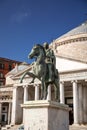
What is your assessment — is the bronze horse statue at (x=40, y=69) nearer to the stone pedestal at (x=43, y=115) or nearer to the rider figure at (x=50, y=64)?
the rider figure at (x=50, y=64)

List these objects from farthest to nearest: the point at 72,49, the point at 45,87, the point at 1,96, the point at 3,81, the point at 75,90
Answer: the point at 3,81 < the point at 1,96 < the point at 72,49 < the point at 75,90 < the point at 45,87

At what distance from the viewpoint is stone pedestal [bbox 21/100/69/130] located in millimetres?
9180

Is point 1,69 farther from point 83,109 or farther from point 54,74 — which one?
point 54,74

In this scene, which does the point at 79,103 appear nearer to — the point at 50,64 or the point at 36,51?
the point at 50,64

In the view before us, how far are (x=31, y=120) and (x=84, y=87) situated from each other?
80.7 feet

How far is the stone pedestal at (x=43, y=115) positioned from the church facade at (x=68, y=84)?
835 inches

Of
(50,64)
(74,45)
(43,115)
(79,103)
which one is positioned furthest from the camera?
(74,45)

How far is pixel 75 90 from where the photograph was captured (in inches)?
1218

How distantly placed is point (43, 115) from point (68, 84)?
25.6 m

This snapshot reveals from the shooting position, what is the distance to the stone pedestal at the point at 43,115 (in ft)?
30.1

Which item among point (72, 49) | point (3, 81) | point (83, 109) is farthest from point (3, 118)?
point (83, 109)

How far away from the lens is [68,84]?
34.6 m

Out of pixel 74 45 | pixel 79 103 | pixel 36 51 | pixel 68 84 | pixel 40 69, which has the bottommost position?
pixel 79 103

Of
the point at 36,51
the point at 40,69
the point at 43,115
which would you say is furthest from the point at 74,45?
the point at 43,115
